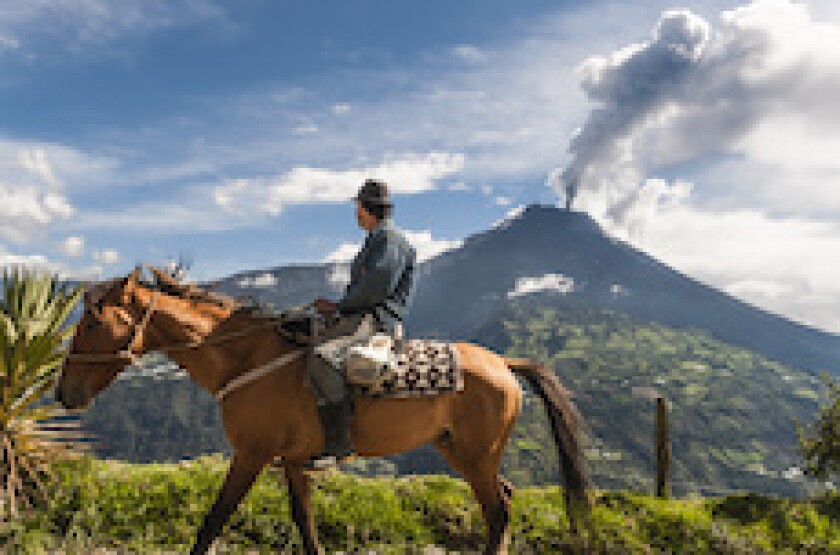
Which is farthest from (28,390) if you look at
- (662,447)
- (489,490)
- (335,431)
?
(662,447)

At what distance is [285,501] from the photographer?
7.57 m

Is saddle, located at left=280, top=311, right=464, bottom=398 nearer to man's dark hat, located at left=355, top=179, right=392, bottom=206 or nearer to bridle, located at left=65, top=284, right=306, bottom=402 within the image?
bridle, located at left=65, top=284, right=306, bottom=402

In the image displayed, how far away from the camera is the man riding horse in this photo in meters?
5.06

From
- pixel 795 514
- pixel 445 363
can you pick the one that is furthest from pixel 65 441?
pixel 795 514

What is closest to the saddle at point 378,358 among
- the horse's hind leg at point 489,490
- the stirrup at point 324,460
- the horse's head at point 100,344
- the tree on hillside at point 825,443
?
the stirrup at point 324,460

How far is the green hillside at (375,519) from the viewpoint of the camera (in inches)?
269

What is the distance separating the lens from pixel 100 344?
4793mm

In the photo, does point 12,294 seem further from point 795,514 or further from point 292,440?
point 795,514

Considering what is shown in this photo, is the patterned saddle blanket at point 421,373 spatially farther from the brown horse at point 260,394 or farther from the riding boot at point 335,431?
the riding boot at point 335,431

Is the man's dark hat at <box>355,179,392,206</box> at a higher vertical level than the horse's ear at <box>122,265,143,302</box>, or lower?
higher

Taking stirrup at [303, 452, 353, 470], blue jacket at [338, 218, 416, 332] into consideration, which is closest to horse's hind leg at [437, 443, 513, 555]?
stirrup at [303, 452, 353, 470]

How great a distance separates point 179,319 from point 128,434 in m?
216

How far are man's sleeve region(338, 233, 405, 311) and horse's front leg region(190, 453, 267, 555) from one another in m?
1.53

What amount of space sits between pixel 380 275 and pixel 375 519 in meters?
4.04
